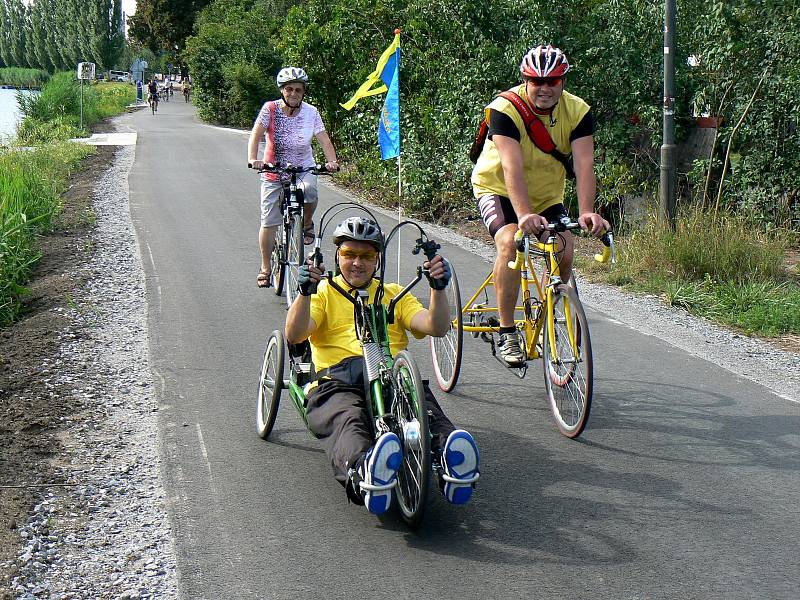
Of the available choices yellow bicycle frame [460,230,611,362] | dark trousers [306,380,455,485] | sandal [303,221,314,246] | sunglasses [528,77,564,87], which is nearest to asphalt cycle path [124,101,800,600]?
dark trousers [306,380,455,485]

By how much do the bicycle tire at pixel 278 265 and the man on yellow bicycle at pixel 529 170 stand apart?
140 inches

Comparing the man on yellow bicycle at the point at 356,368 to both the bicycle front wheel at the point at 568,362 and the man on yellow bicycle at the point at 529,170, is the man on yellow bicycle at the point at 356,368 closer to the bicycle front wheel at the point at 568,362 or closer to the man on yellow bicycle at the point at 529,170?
the bicycle front wheel at the point at 568,362

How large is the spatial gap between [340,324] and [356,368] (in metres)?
0.32

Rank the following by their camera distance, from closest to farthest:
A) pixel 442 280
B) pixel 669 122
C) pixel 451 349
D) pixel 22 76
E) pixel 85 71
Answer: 1. pixel 442 280
2. pixel 451 349
3. pixel 669 122
4. pixel 85 71
5. pixel 22 76

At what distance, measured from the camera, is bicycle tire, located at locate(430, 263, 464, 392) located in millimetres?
6785

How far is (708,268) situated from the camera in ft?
33.9

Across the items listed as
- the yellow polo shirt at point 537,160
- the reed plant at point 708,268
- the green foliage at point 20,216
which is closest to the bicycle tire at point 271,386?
the yellow polo shirt at point 537,160

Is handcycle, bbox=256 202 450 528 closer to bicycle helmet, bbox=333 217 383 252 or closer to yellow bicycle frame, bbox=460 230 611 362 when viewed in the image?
bicycle helmet, bbox=333 217 383 252

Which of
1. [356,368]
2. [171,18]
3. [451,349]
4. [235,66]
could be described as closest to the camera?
[356,368]

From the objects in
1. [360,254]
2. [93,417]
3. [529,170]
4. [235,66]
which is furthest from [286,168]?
[235,66]

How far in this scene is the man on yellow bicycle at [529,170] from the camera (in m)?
6.06

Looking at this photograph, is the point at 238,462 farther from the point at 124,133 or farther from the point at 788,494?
the point at 124,133

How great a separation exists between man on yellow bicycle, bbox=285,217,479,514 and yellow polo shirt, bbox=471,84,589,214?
1.38 m

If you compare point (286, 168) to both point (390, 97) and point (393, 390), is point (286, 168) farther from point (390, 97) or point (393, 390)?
point (393, 390)
